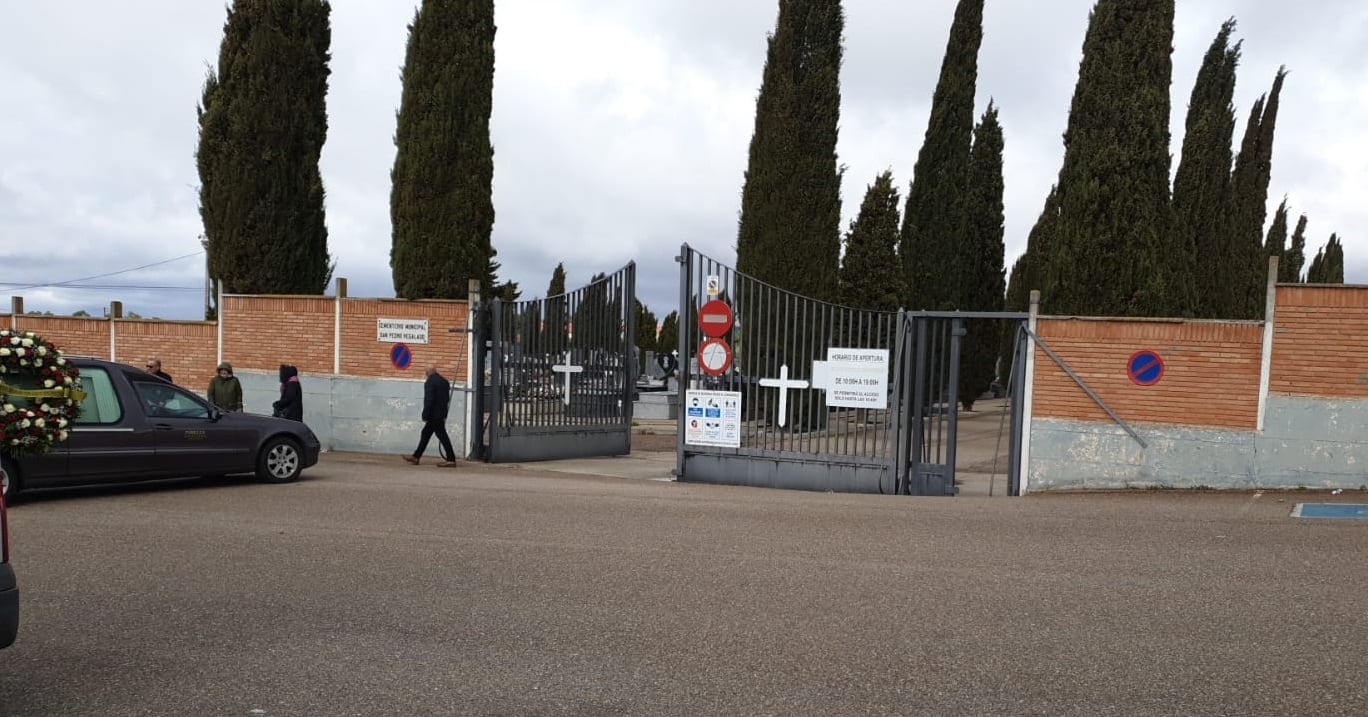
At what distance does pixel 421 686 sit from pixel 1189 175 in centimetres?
2808

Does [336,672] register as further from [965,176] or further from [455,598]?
[965,176]

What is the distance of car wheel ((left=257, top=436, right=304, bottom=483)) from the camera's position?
1240 centimetres

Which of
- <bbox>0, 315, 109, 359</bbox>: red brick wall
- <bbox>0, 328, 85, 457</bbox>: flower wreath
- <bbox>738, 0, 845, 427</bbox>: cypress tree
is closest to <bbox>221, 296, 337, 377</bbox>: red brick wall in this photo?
<bbox>0, 315, 109, 359</bbox>: red brick wall

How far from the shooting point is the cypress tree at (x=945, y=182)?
29.4 meters

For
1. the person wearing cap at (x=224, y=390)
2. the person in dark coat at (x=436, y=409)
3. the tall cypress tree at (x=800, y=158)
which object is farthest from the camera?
the tall cypress tree at (x=800, y=158)

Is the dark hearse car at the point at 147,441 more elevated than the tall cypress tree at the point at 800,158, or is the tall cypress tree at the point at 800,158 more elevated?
the tall cypress tree at the point at 800,158

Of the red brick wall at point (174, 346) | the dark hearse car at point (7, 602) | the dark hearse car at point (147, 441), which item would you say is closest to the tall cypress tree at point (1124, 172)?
the dark hearse car at point (147, 441)

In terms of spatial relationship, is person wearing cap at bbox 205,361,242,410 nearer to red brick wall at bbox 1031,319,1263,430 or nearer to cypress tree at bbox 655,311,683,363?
red brick wall at bbox 1031,319,1263,430

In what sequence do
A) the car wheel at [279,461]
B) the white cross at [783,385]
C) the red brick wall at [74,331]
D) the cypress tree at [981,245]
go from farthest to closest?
the cypress tree at [981,245] → the red brick wall at [74,331] → the white cross at [783,385] → the car wheel at [279,461]

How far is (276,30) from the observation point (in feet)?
73.8

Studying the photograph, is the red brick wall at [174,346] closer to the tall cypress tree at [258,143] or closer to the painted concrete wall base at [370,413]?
the tall cypress tree at [258,143]

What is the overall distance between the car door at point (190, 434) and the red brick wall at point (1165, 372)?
9607 mm

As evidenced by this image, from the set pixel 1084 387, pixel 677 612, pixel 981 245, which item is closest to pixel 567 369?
pixel 1084 387

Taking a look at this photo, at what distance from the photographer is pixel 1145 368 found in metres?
12.2
